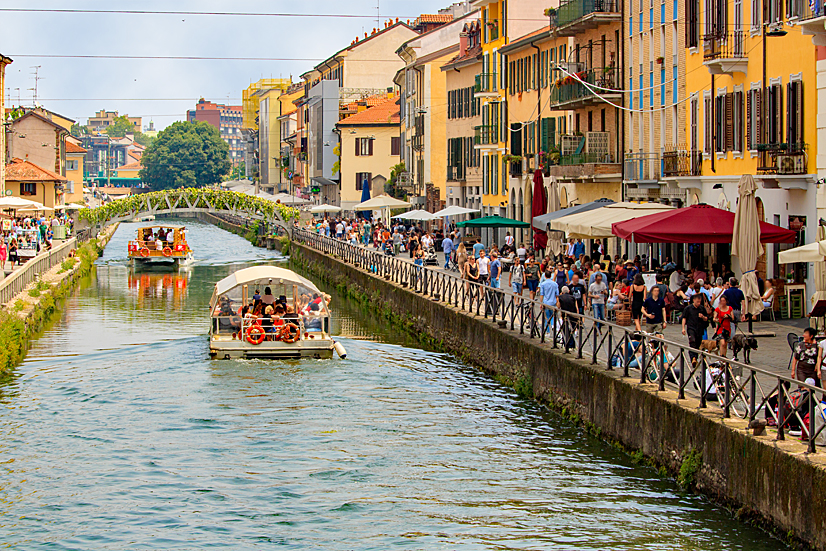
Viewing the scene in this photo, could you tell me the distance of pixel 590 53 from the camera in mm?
41969

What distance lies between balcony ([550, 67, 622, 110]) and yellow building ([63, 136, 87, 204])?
75.0 metres

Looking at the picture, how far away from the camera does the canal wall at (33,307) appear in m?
27.5

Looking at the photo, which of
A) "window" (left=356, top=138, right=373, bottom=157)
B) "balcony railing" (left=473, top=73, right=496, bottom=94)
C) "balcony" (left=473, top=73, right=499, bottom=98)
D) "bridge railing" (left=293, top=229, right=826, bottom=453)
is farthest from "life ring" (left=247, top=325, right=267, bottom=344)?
"window" (left=356, top=138, right=373, bottom=157)

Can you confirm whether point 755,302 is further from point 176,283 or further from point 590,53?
point 176,283

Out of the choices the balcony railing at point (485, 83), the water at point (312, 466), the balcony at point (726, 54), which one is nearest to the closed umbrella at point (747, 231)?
the water at point (312, 466)

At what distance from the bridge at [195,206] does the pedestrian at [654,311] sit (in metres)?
55.2

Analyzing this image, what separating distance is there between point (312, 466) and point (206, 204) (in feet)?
206

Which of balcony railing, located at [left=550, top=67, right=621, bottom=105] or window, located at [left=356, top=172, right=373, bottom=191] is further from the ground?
balcony railing, located at [left=550, top=67, right=621, bottom=105]

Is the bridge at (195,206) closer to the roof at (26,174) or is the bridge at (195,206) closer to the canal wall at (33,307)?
the roof at (26,174)

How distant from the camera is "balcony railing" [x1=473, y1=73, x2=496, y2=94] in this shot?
55.7 metres

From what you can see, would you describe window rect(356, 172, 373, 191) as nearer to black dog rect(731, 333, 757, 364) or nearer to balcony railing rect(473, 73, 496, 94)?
balcony railing rect(473, 73, 496, 94)

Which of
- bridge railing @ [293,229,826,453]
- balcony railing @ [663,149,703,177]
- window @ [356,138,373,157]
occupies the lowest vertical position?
bridge railing @ [293,229,826,453]

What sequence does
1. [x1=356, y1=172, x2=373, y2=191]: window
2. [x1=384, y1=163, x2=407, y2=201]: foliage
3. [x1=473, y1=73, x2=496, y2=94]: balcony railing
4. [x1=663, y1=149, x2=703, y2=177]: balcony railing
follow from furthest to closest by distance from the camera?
[x1=356, y1=172, x2=373, y2=191]: window
[x1=384, y1=163, x2=407, y2=201]: foliage
[x1=473, y1=73, x2=496, y2=94]: balcony railing
[x1=663, y1=149, x2=703, y2=177]: balcony railing

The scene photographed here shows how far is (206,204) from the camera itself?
259 feet
